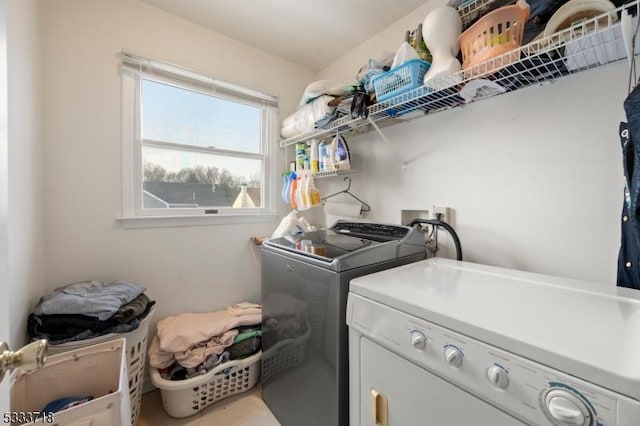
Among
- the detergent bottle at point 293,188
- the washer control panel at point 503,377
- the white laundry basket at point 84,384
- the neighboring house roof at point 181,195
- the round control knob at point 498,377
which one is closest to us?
the washer control panel at point 503,377

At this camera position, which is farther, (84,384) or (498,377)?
(84,384)

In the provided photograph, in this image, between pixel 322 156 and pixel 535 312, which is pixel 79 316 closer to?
pixel 322 156

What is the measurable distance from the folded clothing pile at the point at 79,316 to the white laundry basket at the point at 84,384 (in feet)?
0.23

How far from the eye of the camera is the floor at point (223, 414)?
151 cm

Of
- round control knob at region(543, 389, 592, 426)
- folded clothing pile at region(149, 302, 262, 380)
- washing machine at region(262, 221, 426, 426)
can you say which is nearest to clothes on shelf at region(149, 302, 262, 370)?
folded clothing pile at region(149, 302, 262, 380)

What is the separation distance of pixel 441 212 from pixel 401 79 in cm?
75

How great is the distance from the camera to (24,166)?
120 cm

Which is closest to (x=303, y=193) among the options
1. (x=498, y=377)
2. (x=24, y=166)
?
(x=24, y=166)

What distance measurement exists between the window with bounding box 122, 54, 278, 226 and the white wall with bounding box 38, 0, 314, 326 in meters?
0.09

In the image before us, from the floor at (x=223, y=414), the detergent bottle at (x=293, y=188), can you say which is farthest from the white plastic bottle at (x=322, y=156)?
the floor at (x=223, y=414)

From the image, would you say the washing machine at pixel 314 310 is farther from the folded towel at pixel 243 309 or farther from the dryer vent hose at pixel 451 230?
the folded towel at pixel 243 309

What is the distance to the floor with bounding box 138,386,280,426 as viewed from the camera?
151cm

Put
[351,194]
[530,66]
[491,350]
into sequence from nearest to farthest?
1. [491,350]
2. [530,66]
3. [351,194]

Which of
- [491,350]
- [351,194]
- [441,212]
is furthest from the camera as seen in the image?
[351,194]
